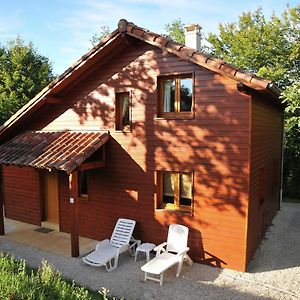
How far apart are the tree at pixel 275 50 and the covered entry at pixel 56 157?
43.4 ft

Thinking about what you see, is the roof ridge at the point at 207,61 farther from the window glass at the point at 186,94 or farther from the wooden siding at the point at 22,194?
the wooden siding at the point at 22,194

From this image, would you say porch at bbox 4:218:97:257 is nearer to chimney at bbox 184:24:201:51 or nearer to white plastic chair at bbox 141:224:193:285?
white plastic chair at bbox 141:224:193:285

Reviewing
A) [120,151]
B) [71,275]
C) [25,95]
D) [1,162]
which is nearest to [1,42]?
[25,95]

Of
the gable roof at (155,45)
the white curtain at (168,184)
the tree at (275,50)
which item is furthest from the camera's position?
the tree at (275,50)

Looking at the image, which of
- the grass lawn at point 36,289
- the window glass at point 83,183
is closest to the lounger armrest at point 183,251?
the grass lawn at point 36,289

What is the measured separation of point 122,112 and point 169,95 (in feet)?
5.89

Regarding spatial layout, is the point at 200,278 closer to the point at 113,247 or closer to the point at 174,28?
the point at 113,247

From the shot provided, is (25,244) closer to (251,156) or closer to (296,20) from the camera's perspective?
(251,156)

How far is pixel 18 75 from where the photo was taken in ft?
84.4

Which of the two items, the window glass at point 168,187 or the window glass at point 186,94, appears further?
the window glass at point 168,187

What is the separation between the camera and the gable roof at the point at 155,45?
24.2ft

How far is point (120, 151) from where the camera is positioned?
9.83 meters

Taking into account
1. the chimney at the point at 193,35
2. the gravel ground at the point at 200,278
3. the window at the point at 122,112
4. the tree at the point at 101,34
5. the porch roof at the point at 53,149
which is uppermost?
the tree at the point at 101,34

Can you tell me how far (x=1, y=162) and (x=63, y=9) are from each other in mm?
6011
